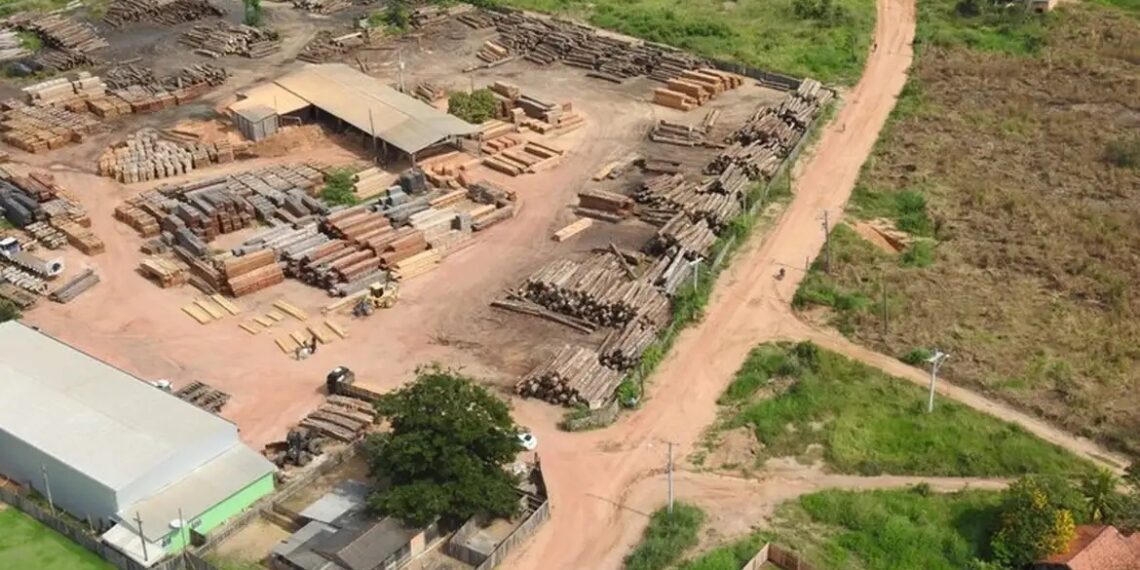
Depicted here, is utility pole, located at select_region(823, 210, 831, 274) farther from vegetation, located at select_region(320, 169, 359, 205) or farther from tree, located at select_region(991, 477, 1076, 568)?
vegetation, located at select_region(320, 169, 359, 205)

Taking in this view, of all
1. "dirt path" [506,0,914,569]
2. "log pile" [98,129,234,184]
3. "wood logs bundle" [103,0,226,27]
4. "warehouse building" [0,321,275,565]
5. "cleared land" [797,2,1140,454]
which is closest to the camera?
"warehouse building" [0,321,275,565]

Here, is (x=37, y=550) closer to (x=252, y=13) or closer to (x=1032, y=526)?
(x=1032, y=526)

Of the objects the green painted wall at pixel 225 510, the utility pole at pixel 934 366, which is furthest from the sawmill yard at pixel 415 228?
the utility pole at pixel 934 366

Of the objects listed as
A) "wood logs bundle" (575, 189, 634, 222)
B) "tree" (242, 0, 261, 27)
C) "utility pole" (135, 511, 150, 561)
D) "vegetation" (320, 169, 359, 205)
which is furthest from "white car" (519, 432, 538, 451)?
"tree" (242, 0, 261, 27)

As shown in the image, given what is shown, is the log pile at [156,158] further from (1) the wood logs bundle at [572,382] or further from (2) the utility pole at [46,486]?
(1) the wood logs bundle at [572,382]

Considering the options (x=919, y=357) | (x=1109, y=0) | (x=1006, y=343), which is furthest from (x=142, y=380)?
(x=1109, y=0)

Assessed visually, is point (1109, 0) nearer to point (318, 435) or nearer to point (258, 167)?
point (258, 167)
